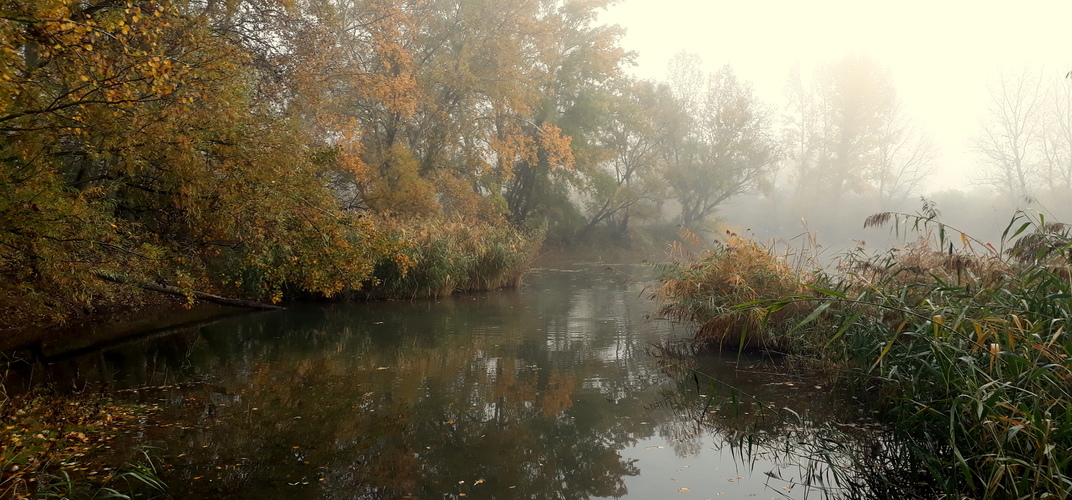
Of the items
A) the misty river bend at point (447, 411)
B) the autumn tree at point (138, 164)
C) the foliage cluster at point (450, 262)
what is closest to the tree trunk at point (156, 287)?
the autumn tree at point (138, 164)

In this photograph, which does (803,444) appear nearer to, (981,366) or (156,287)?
(981,366)

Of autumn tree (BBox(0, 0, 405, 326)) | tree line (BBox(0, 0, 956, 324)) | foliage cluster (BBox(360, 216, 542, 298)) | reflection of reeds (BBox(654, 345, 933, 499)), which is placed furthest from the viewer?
foliage cluster (BBox(360, 216, 542, 298))

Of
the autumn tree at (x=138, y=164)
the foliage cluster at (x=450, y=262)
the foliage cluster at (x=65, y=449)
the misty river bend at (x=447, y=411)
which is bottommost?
the misty river bend at (x=447, y=411)

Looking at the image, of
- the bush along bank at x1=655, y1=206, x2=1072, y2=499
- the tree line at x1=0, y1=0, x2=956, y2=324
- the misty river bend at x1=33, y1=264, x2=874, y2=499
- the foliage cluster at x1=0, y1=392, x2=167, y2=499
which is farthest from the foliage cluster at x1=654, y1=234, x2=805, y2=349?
the foliage cluster at x1=0, y1=392, x2=167, y2=499

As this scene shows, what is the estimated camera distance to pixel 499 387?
22.9 ft

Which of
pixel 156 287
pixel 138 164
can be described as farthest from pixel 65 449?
pixel 156 287

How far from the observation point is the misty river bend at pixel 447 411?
14.7ft

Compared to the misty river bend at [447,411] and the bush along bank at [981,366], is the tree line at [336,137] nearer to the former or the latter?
the misty river bend at [447,411]

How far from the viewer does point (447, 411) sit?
6.10 metres

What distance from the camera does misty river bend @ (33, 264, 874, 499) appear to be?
4.49 metres

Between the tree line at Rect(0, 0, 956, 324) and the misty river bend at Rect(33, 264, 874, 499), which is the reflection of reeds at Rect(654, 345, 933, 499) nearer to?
the misty river bend at Rect(33, 264, 874, 499)

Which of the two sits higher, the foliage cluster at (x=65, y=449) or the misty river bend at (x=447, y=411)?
the foliage cluster at (x=65, y=449)

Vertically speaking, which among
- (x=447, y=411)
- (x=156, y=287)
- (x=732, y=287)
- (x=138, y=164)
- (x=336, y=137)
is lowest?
(x=447, y=411)

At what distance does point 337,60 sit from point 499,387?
12.6 m
